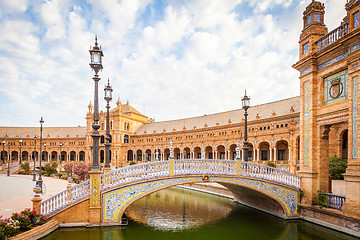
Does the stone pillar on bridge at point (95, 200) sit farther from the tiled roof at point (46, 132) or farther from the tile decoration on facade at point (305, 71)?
the tiled roof at point (46, 132)

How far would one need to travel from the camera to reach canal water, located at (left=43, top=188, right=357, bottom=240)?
36.3 ft

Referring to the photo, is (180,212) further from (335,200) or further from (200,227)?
(335,200)

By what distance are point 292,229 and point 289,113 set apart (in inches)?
961

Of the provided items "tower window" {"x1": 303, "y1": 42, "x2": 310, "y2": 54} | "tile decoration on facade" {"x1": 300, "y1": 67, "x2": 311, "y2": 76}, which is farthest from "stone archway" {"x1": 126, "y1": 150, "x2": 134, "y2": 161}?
"tower window" {"x1": 303, "y1": 42, "x2": 310, "y2": 54}

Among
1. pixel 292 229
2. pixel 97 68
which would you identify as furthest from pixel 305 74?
pixel 97 68

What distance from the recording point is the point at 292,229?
12344mm

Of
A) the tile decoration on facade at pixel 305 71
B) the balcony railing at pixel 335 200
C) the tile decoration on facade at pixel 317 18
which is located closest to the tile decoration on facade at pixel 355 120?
the balcony railing at pixel 335 200

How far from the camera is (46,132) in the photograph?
233ft

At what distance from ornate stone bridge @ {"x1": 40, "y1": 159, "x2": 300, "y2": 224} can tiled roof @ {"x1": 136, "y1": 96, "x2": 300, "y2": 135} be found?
72.8 ft

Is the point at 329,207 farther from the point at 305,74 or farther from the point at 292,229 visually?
the point at 305,74

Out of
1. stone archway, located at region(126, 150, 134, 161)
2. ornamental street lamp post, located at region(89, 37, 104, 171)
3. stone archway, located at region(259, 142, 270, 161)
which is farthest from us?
stone archway, located at region(126, 150, 134, 161)

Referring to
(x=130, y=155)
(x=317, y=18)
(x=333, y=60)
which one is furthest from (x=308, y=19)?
(x=130, y=155)

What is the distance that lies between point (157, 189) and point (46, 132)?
68.5 meters

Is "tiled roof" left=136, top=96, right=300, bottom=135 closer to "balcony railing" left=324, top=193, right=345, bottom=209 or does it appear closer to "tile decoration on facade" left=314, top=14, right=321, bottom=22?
"tile decoration on facade" left=314, top=14, right=321, bottom=22
